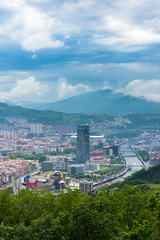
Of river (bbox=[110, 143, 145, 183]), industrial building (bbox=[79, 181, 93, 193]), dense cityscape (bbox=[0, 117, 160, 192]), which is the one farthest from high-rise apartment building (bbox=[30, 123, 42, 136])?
industrial building (bbox=[79, 181, 93, 193])

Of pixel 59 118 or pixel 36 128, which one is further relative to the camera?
pixel 59 118

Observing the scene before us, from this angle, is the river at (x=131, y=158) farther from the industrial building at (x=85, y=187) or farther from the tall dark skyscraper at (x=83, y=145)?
the industrial building at (x=85, y=187)

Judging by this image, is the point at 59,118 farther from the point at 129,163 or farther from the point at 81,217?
the point at 81,217

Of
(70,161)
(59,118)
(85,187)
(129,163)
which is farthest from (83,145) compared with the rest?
(59,118)

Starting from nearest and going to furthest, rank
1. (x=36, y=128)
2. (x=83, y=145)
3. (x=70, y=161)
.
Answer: (x=70, y=161), (x=83, y=145), (x=36, y=128)

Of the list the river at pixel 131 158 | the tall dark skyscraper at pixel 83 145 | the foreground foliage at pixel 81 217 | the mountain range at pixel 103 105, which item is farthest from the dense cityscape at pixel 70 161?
the mountain range at pixel 103 105

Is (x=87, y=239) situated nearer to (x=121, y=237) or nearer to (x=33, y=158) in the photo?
(x=121, y=237)

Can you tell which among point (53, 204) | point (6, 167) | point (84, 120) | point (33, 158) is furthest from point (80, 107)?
point (53, 204)
